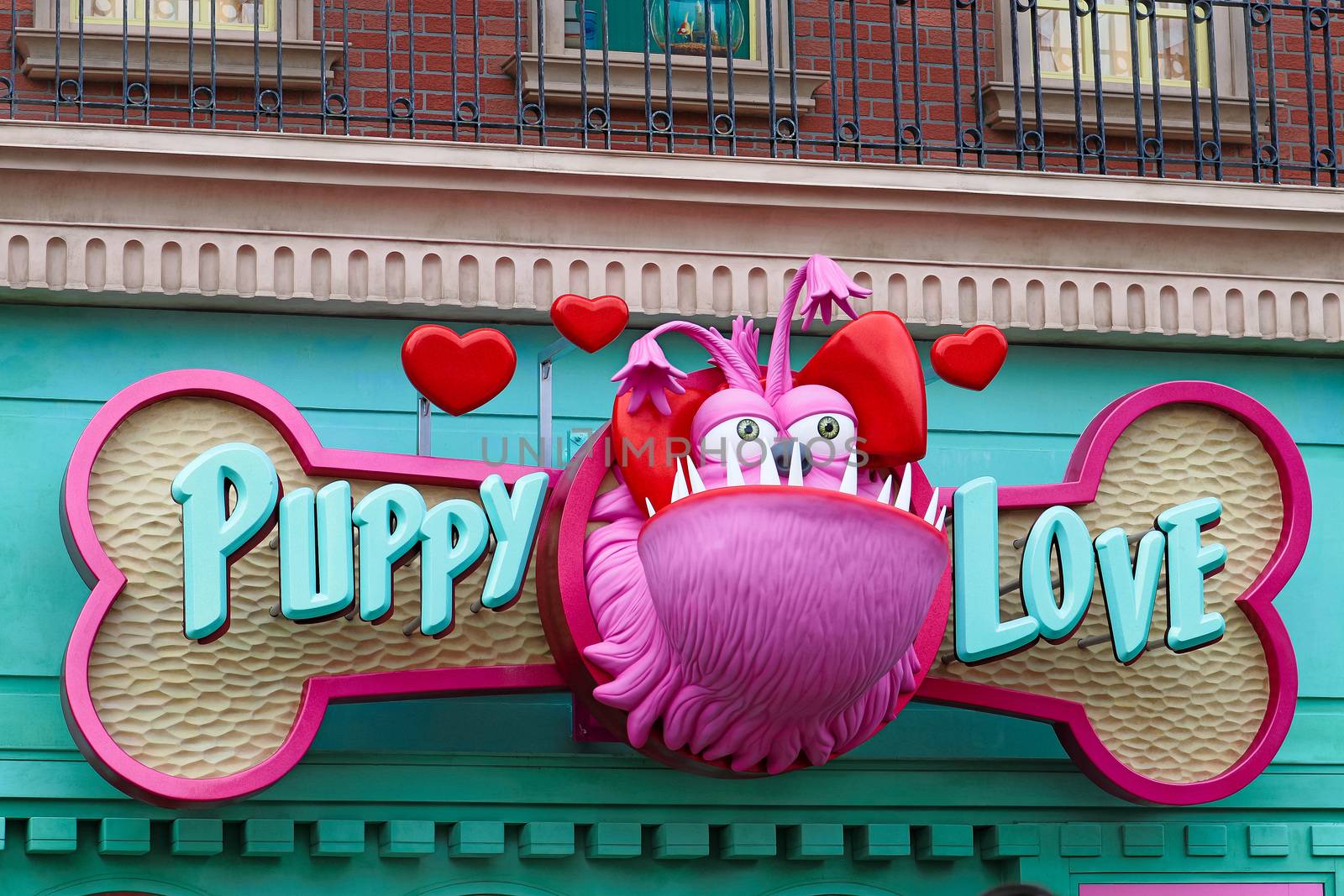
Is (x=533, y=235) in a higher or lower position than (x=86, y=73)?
lower

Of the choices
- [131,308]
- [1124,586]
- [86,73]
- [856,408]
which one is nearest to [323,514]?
[131,308]

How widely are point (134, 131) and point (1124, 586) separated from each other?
3.87m

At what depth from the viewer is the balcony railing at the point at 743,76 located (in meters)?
7.71

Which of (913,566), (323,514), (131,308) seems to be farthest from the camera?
(131,308)

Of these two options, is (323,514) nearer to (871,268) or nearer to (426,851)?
(426,851)

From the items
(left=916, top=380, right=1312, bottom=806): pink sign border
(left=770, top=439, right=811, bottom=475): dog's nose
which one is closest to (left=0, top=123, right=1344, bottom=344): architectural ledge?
(left=916, top=380, right=1312, bottom=806): pink sign border

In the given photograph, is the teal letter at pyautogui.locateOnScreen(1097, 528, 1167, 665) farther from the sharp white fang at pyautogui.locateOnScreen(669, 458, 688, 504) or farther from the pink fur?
the sharp white fang at pyautogui.locateOnScreen(669, 458, 688, 504)

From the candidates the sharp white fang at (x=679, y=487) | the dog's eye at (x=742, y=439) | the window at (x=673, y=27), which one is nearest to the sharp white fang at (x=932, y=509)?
the dog's eye at (x=742, y=439)

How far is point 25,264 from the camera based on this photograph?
694 centimetres

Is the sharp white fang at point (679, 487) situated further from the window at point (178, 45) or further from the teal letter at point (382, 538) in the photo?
the window at point (178, 45)

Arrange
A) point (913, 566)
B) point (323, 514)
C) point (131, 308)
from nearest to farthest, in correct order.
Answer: point (913, 566), point (323, 514), point (131, 308)

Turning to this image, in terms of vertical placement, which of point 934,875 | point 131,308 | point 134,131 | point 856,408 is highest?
point 134,131

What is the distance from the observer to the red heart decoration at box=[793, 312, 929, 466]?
6.60 meters

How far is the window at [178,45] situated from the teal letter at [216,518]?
1725 mm
